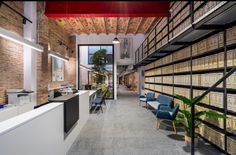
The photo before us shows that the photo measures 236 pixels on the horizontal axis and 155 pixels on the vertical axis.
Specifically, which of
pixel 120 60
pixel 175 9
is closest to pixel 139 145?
pixel 175 9

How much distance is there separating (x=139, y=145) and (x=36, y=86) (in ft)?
12.1

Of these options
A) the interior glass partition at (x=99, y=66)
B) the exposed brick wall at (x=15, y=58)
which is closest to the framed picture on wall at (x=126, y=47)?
the interior glass partition at (x=99, y=66)

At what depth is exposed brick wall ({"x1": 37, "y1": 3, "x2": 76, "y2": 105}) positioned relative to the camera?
6.43 meters

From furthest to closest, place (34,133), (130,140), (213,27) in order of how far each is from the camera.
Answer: (130,140)
(213,27)
(34,133)

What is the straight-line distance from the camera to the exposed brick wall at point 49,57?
6.43 meters

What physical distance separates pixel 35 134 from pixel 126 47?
12008 millimetres

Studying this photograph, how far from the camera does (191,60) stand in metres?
5.25

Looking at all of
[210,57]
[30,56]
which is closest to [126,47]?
[30,56]

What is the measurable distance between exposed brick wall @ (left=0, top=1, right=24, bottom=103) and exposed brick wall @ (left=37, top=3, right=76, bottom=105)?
582mm

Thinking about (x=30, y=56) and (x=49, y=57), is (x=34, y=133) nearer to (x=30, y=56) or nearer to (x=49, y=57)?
(x=30, y=56)

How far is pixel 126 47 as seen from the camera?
13969 millimetres

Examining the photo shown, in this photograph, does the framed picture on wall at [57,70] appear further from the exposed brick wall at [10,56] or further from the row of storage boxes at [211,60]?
the row of storage boxes at [211,60]

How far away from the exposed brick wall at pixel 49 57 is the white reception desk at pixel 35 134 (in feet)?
3.92

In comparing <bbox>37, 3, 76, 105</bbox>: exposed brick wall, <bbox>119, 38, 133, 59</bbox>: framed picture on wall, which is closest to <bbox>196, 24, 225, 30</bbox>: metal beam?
<bbox>37, 3, 76, 105</bbox>: exposed brick wall
